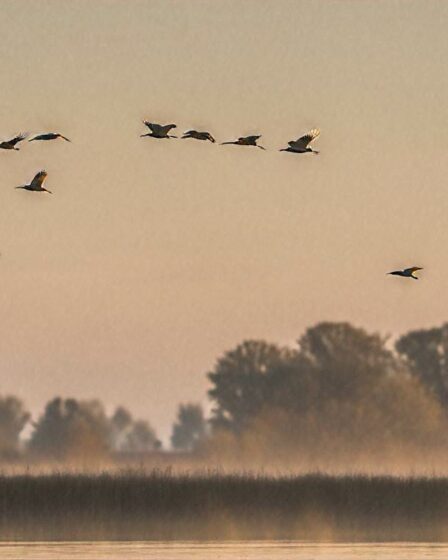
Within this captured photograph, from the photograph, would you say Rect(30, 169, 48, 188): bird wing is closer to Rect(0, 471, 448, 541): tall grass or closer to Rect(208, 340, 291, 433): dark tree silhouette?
Rect(0, 471, 448, 541): tall grass

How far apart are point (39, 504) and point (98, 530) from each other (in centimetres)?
250

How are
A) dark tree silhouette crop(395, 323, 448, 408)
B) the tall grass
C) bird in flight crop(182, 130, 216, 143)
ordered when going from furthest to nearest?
dark tree silhouette crop(395, 323, 448, 408), the tall grass, bird in flight crop(182, 130, 216, 143)

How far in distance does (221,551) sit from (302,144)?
13.4 m

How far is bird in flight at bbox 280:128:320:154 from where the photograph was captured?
46.0 m

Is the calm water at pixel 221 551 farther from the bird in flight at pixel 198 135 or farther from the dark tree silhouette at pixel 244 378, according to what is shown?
the dark tree silhouette at pixel 244 378

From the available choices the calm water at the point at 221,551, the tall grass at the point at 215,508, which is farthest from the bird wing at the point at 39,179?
the tall grass at the point at 215,508

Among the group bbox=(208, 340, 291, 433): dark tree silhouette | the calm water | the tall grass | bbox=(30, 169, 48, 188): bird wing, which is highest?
bbox=(208, 340, 291, 433): dark tree silhouette

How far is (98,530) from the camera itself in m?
60.2

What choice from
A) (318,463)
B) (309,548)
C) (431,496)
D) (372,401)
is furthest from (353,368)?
(309,548)

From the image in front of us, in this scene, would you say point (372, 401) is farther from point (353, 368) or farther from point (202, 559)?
point (202, 559)

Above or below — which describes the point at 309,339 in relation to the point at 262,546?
above

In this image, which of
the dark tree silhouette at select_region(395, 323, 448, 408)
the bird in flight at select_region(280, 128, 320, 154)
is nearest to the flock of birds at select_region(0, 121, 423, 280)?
the bird in flight at select_region(280, 128, 320, 154)

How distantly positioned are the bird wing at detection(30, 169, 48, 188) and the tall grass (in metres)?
14.4

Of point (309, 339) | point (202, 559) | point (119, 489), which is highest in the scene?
point (309, 339)
